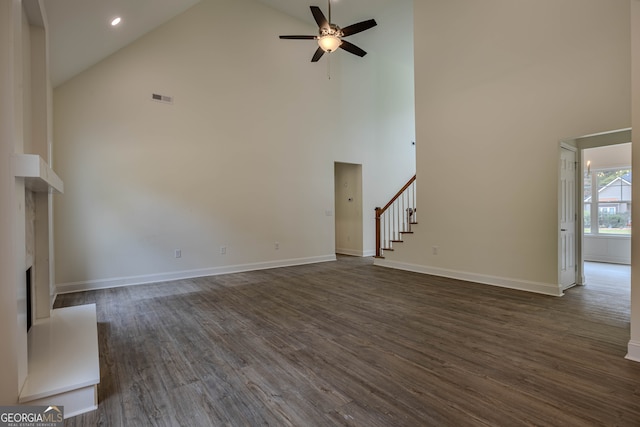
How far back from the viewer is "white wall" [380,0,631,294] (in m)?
3.75

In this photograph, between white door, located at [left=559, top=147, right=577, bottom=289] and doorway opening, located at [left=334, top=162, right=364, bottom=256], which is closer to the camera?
white door, located at [left=559, top=147, right=577, bottom=289]

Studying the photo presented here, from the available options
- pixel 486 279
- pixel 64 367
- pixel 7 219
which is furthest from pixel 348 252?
pixel 7 219

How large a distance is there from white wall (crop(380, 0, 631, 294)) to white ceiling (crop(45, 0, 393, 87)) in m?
4.31

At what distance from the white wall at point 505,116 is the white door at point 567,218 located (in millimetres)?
226

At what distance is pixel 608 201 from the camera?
22.6 feet

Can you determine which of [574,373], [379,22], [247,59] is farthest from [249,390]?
[379,22]

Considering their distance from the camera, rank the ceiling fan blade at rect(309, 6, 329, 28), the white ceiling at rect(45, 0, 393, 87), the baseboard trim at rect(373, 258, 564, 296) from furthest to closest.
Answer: the baseboard trim at rect(373, 258, 564, 296)
the ceiling fan blade at rect(309, 6, 329, 28)
the white ceiling at rect(45, 0, 393, 87)

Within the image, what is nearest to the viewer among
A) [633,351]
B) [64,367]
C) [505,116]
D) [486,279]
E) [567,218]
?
[64,367]

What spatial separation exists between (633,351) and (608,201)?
6.16 m

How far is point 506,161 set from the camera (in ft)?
14.9

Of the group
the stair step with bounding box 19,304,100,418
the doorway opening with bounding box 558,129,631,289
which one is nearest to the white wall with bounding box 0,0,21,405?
the stair step with bounding box 19,304,100,418

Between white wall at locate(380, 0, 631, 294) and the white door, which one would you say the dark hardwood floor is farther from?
Result: white wall at locate(380, 0, 631, 294)

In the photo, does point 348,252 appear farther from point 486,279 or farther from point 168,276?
point 168,276

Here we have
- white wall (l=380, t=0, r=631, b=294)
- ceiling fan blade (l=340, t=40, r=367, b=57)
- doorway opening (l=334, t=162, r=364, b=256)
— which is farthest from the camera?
doorway opening (l=334, t=162, r=364, b=256)
